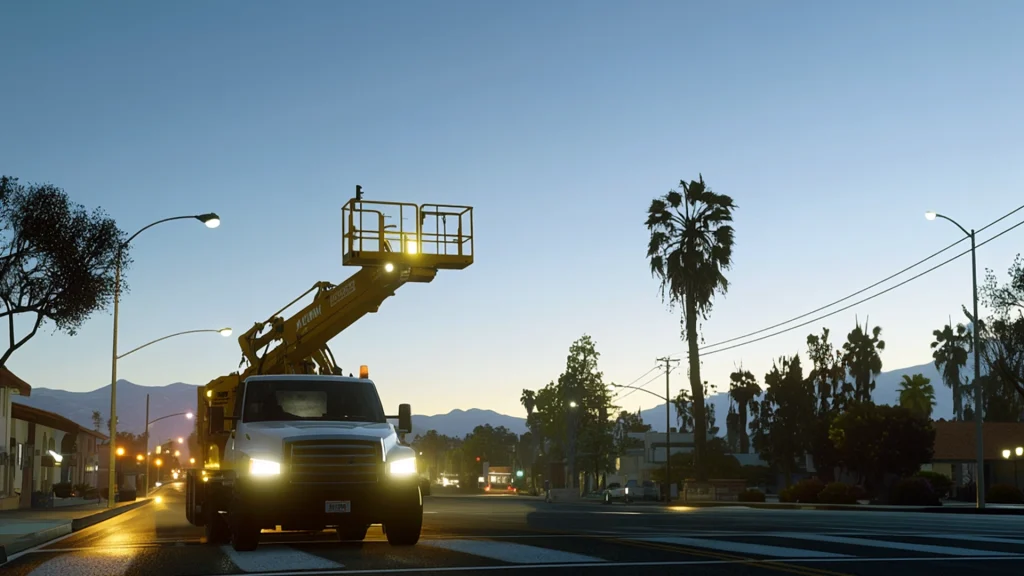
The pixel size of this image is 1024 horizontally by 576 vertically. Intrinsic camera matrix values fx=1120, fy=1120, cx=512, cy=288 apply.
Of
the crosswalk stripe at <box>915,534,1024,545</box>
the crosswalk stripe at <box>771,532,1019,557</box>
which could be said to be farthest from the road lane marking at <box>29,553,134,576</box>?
the crosswalk stripe at <box>915,534,1024,545</box>

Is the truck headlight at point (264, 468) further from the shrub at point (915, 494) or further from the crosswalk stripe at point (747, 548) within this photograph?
the shrub at point (915, 494)

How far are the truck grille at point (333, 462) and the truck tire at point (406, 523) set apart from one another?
537 mm

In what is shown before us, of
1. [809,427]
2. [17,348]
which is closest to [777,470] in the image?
[809,427]

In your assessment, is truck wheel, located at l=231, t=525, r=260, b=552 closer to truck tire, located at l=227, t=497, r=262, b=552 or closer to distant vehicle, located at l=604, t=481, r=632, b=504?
truck tire, located at l=227, t=497, r=262, b=552

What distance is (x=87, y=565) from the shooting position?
13.6 m

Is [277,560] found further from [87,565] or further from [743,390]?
[743,390]

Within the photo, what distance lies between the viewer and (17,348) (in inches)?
1417

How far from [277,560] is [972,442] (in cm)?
7540

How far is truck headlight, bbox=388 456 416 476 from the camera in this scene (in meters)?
14.9

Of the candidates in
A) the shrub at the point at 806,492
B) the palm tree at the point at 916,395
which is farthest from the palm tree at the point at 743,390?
the shrub at the point at 806,492

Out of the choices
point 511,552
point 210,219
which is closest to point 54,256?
point 210,219

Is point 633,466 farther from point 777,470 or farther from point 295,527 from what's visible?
point 295,527

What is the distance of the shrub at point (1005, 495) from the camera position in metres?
53.1

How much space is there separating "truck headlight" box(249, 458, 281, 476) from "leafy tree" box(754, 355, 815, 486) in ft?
274
